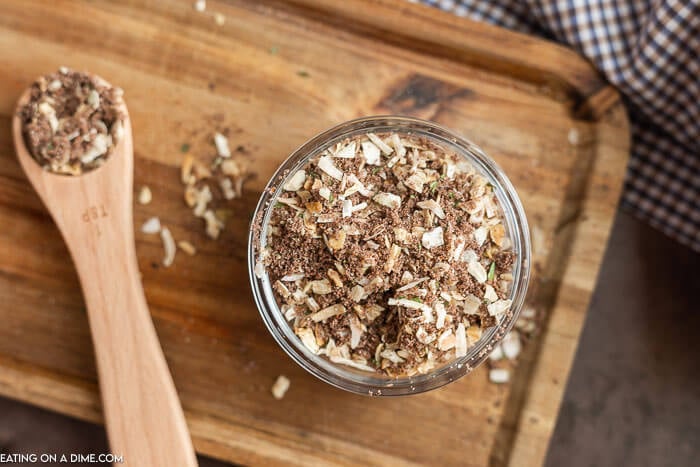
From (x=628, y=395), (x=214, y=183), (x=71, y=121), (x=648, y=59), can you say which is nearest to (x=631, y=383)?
(x=628, y=395)

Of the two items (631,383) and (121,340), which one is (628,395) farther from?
(121,340)

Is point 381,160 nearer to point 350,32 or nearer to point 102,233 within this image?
point 350,32

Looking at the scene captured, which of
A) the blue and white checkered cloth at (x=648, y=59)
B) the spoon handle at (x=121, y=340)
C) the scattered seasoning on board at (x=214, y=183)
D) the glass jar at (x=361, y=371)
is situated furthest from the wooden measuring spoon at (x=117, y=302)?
the blue and white checkered cloth at (x=648, y=59)

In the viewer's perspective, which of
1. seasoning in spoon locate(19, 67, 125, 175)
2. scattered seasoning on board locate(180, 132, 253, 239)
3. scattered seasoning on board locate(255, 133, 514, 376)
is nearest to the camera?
scattered seasoning on board locate(255, 133, 514, 376)

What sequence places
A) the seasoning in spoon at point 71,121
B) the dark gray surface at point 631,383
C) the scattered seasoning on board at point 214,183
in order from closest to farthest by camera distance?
the seasoning in spoon at point 71,121
the scattered seasoning on board at point 214,183
the dark gray surface at point 631,383

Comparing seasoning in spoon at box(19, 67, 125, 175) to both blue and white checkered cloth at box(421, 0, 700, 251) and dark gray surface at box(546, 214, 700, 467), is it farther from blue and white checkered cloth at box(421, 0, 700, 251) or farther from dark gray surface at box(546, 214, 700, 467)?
dark gray surface at box(546, 214, 700, 467)

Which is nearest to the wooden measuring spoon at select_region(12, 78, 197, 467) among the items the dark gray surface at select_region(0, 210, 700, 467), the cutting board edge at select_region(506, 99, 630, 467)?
the cutting board edge at select_region(506, 99, 630, 467)

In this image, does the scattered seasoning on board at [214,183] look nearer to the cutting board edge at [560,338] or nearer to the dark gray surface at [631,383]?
the cutting board edge at [560,338]
